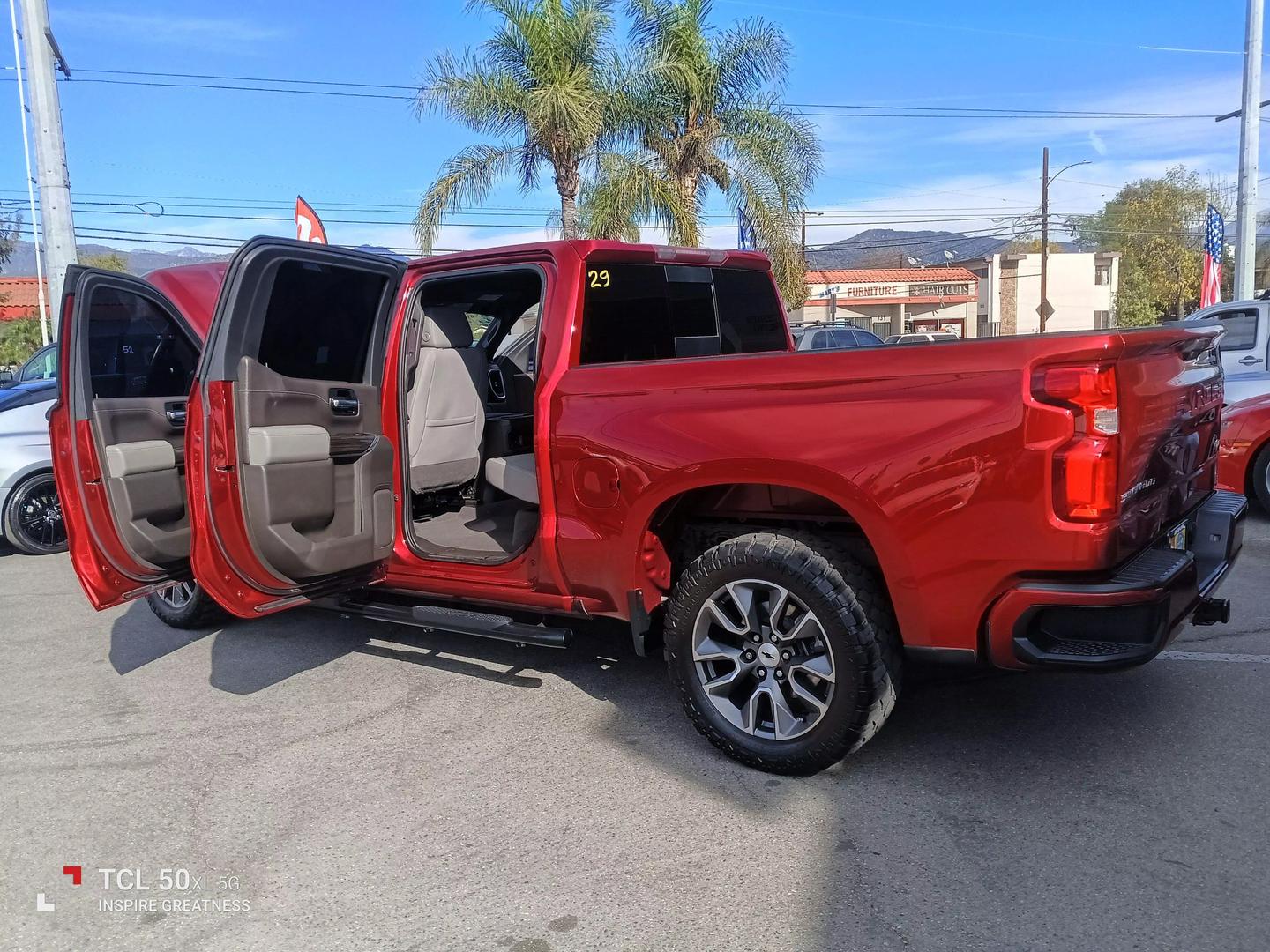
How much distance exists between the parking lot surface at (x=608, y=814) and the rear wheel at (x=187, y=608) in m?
0.74

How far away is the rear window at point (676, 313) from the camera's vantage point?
427 cm

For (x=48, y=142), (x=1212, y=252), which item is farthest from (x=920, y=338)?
(x=48, y=142)

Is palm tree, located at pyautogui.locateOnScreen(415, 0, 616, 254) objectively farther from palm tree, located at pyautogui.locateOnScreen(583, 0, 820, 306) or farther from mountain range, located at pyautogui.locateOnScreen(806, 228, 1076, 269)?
mountain range, located at pyautogui.locateOnScreen(806, 228, 1076, 269)

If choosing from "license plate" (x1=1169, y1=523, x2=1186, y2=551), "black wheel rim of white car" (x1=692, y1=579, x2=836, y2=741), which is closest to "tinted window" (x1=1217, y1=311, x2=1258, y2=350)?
"license plate" (x1=1169, y1=523, x2=1186, y2=551)

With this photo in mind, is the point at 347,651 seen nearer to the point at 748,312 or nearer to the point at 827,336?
the point at 748,312

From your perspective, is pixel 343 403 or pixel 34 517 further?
pixel 34 517

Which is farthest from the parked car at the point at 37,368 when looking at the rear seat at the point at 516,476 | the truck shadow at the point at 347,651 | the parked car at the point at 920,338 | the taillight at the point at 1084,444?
the taillight at the point at 1084,444

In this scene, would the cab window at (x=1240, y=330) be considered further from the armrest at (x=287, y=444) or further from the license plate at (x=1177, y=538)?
the armrest at (x=287, y=444)

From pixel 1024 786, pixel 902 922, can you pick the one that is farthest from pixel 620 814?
pixel 1024 786

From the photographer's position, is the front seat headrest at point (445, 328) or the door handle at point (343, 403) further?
the front seat headrest at point (445, 328)

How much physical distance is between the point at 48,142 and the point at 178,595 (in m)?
9.84

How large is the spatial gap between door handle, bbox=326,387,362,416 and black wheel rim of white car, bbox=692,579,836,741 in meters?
1.81

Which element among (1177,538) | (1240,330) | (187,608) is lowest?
(187,608)

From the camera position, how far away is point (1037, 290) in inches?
2522
